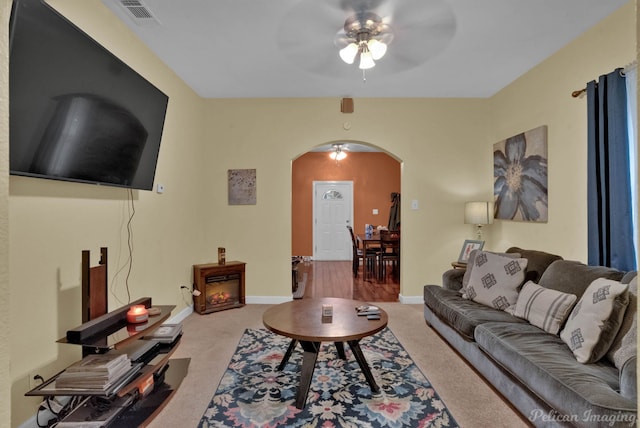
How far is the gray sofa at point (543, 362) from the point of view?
1471mm

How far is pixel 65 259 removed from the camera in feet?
6.75

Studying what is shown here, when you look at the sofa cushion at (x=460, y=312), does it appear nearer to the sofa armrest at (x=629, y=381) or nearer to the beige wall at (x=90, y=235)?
the sofa armrest at (x=629, y=381)

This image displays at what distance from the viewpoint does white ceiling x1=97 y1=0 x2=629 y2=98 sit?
2.47 metres

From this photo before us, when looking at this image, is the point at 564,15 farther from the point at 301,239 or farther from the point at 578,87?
the point at 301,239

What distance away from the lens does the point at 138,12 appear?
99.4 inches

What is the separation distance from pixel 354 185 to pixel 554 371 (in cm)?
678

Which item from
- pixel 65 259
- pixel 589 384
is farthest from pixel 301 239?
pixel 589 384

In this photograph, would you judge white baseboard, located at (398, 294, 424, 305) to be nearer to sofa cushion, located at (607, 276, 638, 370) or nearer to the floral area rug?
the floral area rug

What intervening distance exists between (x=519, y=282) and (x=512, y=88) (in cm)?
243

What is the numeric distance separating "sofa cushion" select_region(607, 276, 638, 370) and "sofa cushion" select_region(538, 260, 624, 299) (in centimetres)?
26

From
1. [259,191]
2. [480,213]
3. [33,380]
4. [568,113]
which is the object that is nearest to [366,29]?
[568,113]

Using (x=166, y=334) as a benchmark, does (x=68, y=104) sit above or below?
above

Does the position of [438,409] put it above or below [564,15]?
below

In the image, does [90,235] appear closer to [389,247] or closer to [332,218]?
[389,247]
